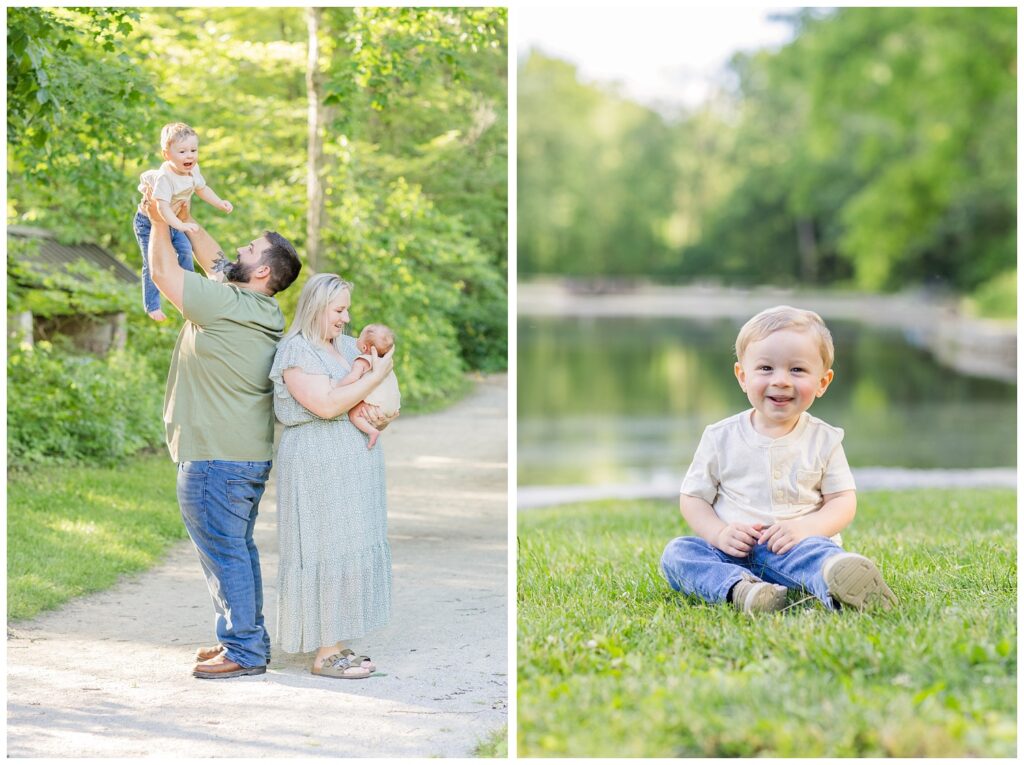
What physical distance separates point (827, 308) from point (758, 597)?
967 inches

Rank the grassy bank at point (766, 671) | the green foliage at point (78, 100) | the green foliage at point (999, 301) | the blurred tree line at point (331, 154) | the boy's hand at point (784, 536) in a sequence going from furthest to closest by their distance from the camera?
the green foliage at point (999, 301), the blurred tree line at point (331, 154), the green foliage at point (78, 100), the boy's hand at point (784, 536), the grassy bank at point (766, 671)

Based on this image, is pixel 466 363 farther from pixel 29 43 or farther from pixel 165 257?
pixel 165 257

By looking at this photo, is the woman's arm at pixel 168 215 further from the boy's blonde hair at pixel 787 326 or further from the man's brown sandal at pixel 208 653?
the boy's blonde hair at pixel 787 326

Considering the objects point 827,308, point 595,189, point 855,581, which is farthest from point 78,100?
point 595,189

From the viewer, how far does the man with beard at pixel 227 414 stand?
3445 mm

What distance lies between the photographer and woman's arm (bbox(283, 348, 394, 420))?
11.2 feet

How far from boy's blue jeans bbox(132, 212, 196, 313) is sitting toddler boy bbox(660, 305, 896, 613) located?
156cm

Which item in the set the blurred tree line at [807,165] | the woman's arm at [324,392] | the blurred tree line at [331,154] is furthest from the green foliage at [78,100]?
the blurred tree line at [807,165]

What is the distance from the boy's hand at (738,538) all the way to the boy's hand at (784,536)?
0.13 ft

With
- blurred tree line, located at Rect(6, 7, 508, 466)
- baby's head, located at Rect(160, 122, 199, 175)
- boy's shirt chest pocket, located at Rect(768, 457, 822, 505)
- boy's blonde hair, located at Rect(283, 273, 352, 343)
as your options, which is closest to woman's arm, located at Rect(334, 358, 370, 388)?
boy's blonde hair, located at Rect(283, 273, 352, 343)

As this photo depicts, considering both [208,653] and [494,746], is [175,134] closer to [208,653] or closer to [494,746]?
[208,653]

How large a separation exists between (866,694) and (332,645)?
5.29ft

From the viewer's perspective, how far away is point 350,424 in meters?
3.52

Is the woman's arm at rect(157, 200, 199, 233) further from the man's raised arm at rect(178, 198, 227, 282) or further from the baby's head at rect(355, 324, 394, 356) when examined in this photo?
the baby's head at rect(355, 324, 394, 356)
